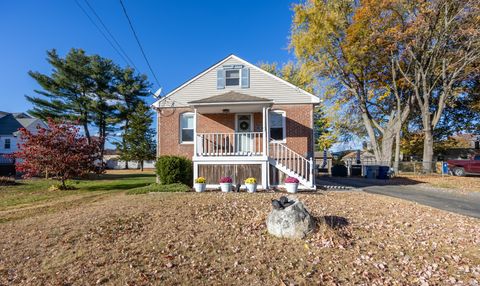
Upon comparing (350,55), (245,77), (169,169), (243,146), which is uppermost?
(350,55)

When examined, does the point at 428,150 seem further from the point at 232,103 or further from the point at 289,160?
the point at 232,103

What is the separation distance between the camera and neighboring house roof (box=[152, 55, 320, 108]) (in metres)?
12.9

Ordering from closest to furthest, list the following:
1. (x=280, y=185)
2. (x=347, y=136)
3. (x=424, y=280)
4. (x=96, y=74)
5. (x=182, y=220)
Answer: (x=424, y=280), (x=182, y=220), (x=280, y=185), (x=347, y=136), (x=96, y=74)

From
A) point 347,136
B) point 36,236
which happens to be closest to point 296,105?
point 36,236

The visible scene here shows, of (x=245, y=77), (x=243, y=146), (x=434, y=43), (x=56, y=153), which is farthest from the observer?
(x=434, y=43)

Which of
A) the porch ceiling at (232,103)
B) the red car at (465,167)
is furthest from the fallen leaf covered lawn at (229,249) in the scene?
the red car at (465,167)

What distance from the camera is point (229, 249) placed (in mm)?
4340

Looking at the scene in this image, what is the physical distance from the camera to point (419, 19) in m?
17.1

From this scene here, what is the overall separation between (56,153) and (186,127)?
628cm

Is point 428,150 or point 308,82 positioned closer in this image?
point 428,150

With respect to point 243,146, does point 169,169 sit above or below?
below

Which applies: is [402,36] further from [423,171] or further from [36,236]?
[36,236]

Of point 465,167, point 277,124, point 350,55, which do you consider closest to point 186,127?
point 277,124

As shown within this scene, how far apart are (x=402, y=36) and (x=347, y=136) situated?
12.7 meters
